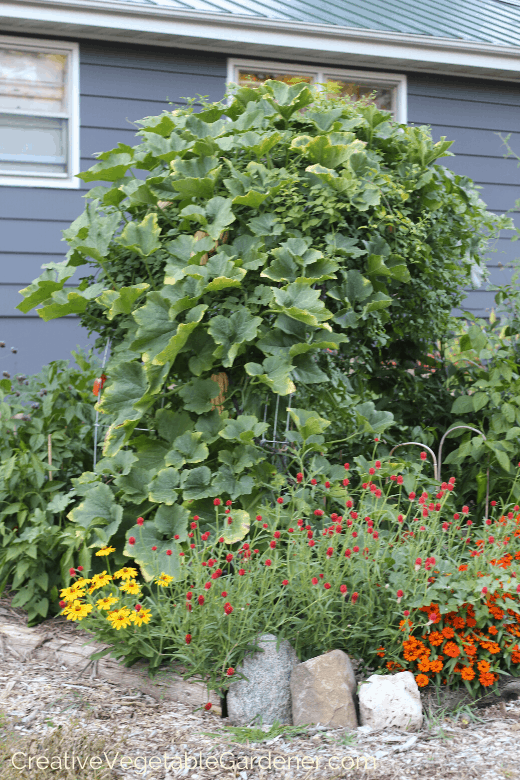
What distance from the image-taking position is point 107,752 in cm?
176

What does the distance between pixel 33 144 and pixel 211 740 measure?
4.71m

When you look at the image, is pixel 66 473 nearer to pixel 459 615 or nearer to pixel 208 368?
pixel 208 368

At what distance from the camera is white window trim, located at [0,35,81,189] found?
505 centimetres

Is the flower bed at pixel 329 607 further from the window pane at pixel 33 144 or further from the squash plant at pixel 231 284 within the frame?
the window pane at pixel 33 144

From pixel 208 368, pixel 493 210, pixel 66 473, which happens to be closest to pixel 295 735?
pixel 208 368

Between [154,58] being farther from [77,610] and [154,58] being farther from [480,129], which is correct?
[77,610]

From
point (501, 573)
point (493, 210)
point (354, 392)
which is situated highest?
point (493, 210)

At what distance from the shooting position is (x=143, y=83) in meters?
5.30

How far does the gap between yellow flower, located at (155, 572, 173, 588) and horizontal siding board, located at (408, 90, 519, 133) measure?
16.8 ft

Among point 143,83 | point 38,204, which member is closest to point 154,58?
point 143,83

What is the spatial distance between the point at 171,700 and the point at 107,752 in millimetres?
341

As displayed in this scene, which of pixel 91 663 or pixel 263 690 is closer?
pixel 263 690

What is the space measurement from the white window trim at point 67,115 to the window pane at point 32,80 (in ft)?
0.28

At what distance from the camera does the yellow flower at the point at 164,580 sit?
6.56ft
